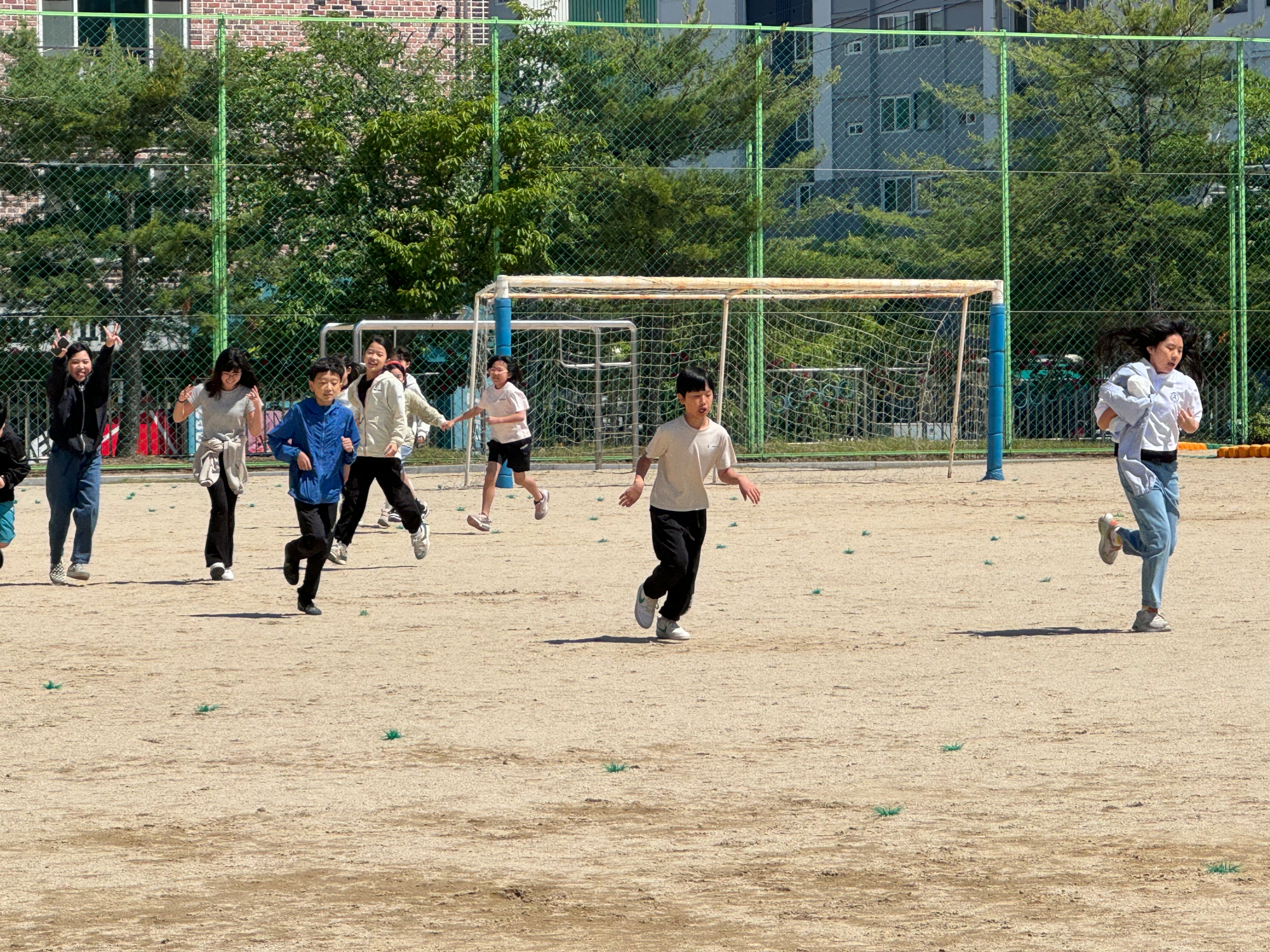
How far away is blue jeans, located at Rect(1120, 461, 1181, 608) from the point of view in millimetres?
10188

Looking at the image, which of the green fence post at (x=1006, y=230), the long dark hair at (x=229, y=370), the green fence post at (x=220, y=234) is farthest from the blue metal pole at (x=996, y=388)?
the long dark hair at (x=229, y=370)

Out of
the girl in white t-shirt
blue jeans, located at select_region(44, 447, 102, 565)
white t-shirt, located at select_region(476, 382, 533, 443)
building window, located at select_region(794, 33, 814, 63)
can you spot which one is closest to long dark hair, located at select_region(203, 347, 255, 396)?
blue jeans, located at select_region(44, 447, 102, 565)

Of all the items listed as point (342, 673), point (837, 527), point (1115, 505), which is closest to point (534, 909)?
point (342, 673)

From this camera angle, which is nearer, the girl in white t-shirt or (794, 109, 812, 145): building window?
the girl in white t-shirt

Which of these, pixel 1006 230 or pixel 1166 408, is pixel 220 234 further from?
pixel 1166 408

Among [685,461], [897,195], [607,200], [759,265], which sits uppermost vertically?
[897,195]

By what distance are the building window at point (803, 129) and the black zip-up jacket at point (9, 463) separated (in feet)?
55.4

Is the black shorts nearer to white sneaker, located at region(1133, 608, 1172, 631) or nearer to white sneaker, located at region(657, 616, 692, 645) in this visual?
white sneaker, located at region(657, 616, 692, 645)

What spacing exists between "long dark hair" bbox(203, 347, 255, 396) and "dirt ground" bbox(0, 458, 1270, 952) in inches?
52.4

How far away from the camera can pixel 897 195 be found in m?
28.0

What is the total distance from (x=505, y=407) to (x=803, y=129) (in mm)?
13186

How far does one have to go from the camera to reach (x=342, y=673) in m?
9.05

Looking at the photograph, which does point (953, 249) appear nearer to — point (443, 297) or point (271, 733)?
point (443, 297)

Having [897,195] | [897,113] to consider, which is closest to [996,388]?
[897,195]
